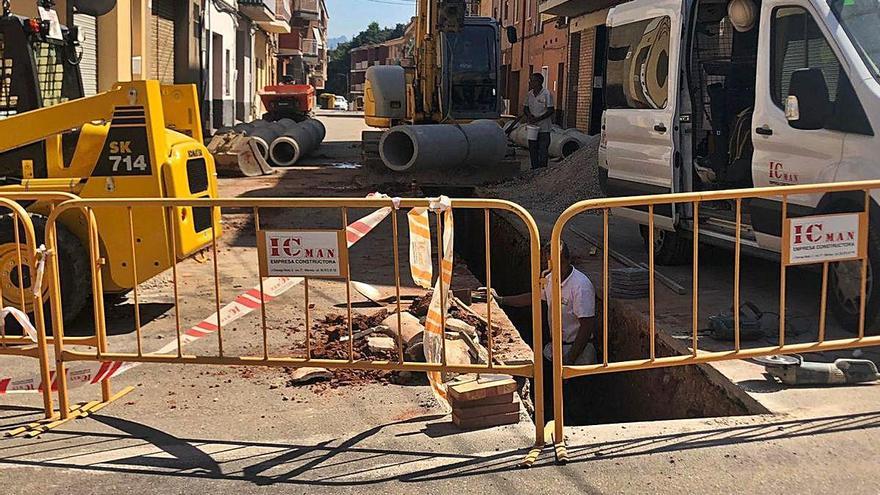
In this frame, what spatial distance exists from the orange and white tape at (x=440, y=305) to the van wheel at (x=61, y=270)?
322 cm

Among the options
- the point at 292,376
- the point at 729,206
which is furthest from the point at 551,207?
the point at 292,376

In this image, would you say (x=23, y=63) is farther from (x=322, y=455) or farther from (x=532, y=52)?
(x=532, y=52)

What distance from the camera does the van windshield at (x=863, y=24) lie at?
6.16 m

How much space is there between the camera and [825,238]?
4902 millimetres

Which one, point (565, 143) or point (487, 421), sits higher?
point (565, 143)

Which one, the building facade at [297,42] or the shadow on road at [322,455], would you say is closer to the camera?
the shadow on road at [322,455]

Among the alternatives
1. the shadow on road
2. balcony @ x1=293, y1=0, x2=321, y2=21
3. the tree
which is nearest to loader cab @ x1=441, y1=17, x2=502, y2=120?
the shadow on road

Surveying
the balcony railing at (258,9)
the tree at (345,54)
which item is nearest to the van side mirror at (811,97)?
the balcony railing at (258,9)

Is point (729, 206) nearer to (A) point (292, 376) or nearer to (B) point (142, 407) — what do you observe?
(A) point (292, 376)

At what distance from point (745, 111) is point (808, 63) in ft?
5.83

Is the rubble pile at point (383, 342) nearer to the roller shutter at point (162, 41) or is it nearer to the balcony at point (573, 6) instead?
the roller shutter at point (162, 41)

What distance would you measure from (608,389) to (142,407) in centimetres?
388

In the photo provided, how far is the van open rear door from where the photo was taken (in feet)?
26.9

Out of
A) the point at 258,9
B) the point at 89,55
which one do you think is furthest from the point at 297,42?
the point at 89,55
